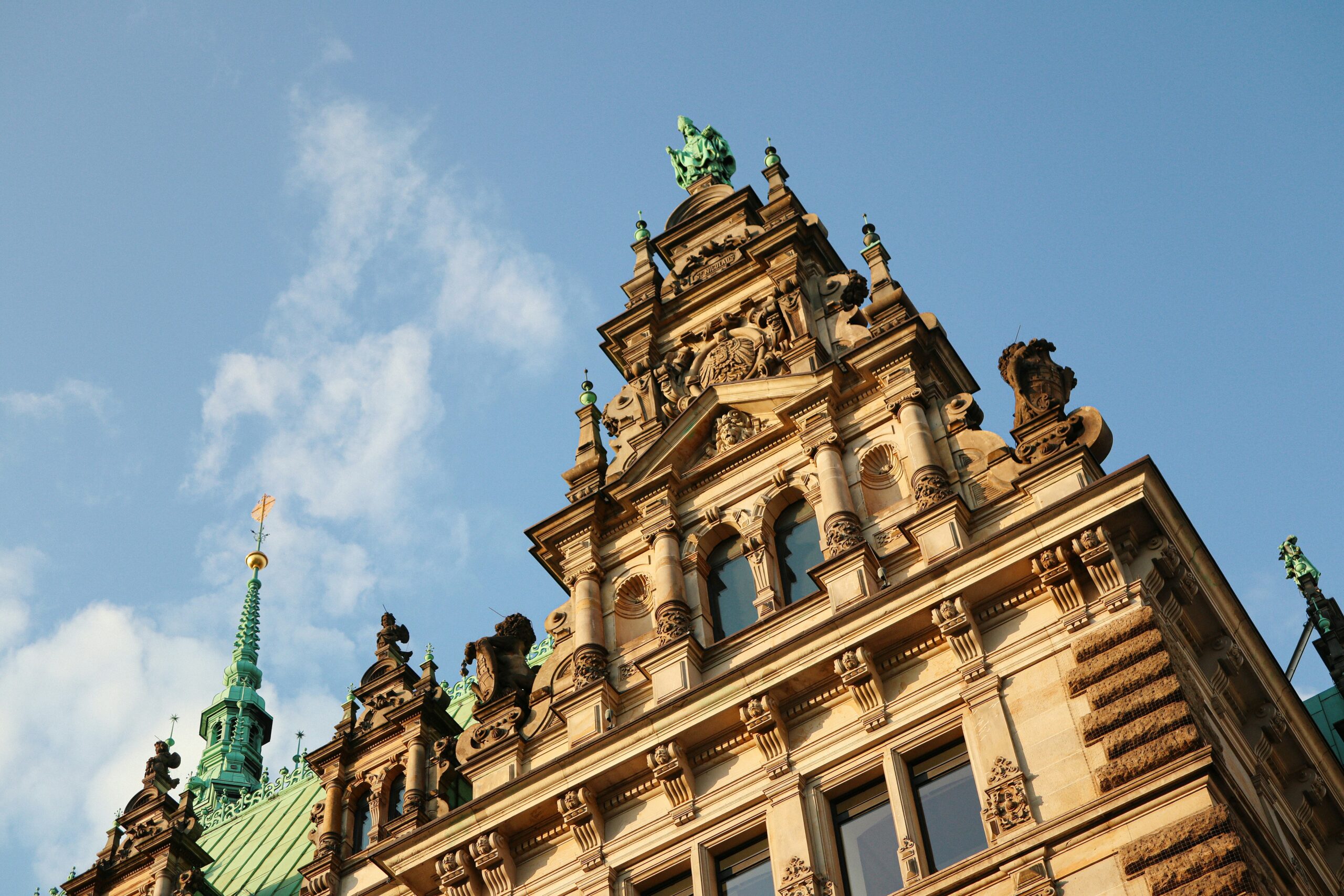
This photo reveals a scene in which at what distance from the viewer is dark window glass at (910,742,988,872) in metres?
20.0

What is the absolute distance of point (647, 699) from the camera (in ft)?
79.3

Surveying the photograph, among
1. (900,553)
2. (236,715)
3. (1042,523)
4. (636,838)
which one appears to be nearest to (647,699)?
(636,838)

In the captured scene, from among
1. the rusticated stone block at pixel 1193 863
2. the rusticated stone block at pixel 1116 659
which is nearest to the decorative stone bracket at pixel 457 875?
the rusticated stone block at pixel 1116 659

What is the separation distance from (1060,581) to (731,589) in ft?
17.7

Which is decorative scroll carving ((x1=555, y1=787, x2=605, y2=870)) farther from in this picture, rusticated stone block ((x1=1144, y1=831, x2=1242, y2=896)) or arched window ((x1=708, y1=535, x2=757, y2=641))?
rusticated stone block ((x1=1144, y1=831, x2=1242, y2=896))

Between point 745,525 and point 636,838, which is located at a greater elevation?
point 745,525

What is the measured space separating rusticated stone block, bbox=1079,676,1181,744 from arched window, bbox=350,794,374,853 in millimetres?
→ 12487

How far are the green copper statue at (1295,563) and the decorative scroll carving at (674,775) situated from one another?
18188 millimetres

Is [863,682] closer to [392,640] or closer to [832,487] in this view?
[832,487]

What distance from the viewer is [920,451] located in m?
24.2

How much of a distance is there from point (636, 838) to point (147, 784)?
13630mm

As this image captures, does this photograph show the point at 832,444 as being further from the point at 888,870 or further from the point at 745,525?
the point at 888,870

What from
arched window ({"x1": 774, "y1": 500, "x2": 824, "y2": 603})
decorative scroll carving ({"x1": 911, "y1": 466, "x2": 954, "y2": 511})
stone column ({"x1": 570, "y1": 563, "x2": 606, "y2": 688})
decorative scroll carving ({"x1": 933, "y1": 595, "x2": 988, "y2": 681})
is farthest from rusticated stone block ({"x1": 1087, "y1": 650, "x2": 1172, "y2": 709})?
stone column ({"x1": 570, "y1": 563, "x2": 606, "y2": 688})

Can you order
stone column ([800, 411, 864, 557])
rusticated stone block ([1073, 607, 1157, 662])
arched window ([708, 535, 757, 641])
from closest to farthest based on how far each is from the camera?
rusticated stone block ([1073, 607, 1157, 662]) < stone column ([800, 411, 864, 557]) < arched window ([708, 535, 757, 641])
